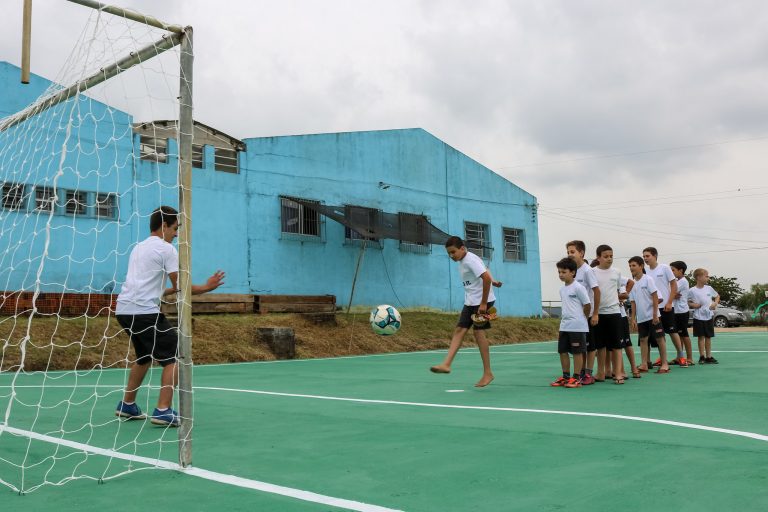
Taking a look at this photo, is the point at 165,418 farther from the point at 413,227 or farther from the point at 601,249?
the point at 413,227

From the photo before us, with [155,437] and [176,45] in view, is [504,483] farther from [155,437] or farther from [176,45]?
[176,45]

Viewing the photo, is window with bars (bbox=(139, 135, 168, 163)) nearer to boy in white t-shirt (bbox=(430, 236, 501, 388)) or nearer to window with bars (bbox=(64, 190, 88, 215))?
window with bars (bbox=(64, 190, 88, 215))

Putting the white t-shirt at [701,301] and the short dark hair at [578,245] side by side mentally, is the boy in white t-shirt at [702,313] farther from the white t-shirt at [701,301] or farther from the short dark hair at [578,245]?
the short dark hair at [578,245]

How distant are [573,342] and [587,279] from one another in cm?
81

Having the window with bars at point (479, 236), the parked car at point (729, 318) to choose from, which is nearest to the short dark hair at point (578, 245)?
the window with bars at point (479, 236)

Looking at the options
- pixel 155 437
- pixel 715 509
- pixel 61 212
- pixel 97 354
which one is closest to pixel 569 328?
pixel 155 437

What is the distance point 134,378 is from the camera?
6.55 m

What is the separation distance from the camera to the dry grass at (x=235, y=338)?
1409 cm

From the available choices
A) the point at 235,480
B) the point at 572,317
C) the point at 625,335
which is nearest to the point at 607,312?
the point at 572,317

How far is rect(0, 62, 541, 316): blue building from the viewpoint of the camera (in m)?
17.4

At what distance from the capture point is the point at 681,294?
12.5m

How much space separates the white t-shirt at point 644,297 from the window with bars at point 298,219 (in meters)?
13.1

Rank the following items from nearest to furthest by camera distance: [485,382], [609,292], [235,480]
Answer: [235,480] < [485,382] < [609,292]

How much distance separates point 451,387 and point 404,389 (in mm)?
575
